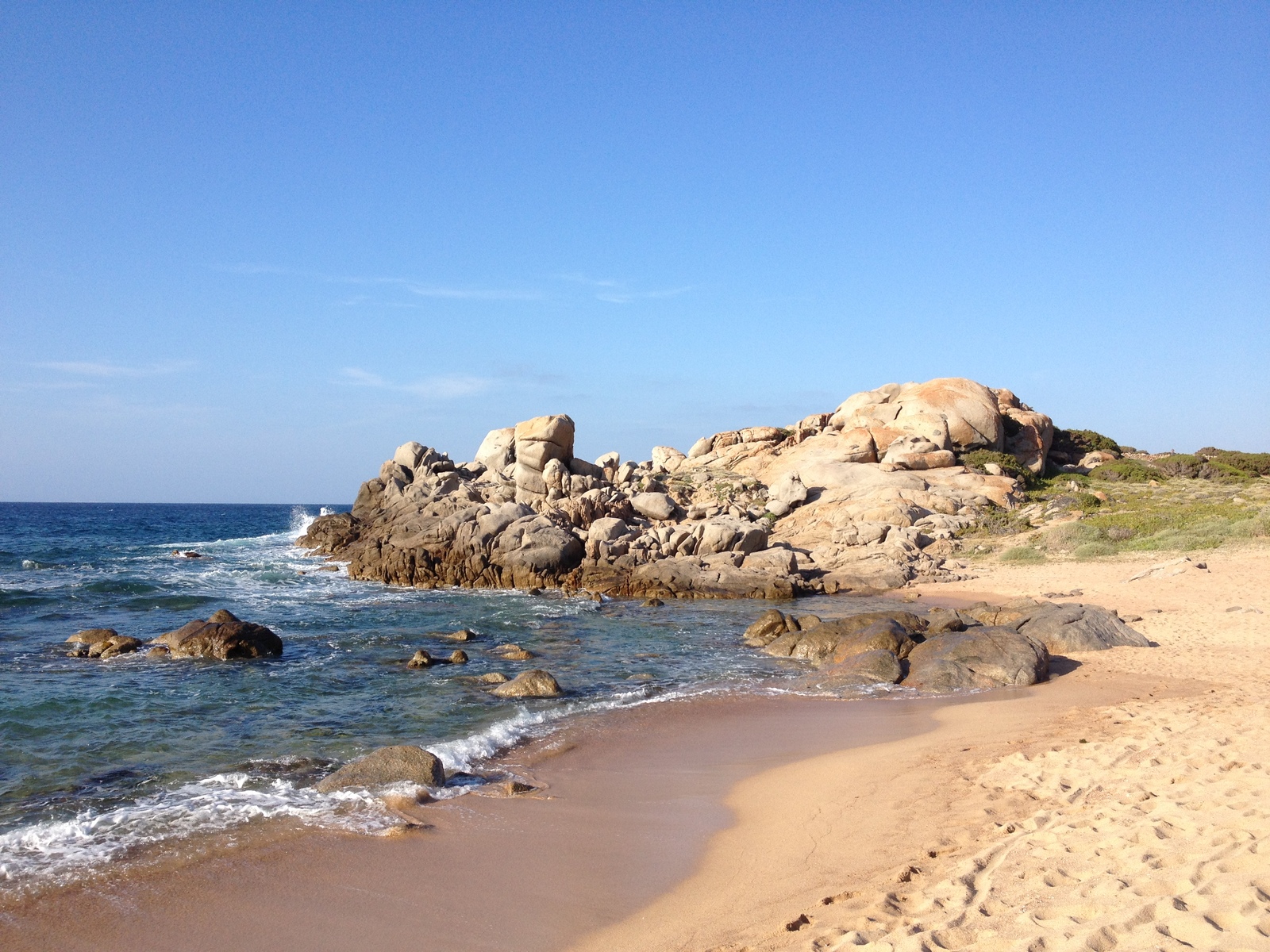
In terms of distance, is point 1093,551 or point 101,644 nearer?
point 101,644

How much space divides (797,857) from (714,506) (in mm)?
29371

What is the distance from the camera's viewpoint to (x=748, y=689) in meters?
14.3

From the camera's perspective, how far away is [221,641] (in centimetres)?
1658

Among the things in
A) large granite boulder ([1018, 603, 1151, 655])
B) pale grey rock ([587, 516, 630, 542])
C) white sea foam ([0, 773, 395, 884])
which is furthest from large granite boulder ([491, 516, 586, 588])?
white sea foam ([0, 773, 395, 884])

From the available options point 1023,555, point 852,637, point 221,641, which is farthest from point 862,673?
point 1023,555

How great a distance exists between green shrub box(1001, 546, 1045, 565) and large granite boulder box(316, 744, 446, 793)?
80.4ft

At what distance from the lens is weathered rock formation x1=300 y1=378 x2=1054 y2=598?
94.2 feet

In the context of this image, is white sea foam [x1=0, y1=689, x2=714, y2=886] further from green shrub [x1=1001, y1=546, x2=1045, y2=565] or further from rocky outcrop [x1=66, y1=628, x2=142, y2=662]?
green shrub [x1=1001, y1=546, x2=1045, y2=565]

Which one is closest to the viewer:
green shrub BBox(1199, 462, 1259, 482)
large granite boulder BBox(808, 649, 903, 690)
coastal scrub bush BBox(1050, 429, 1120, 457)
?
large granite boulder BBox(808, 649, 903, 690)

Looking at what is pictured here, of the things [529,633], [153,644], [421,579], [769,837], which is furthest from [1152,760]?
[421,579]

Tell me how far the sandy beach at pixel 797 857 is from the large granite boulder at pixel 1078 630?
4246 millimetres

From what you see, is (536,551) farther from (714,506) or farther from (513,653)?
(513,653)

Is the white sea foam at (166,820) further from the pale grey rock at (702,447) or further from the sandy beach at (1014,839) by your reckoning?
the pale grey rock at (702,447)

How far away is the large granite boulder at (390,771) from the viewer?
354 inches
